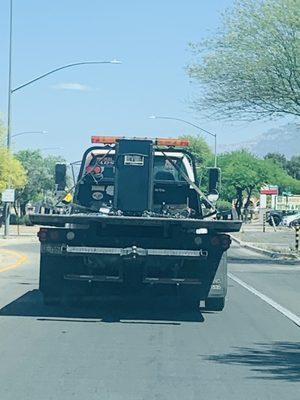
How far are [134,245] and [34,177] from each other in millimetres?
78386

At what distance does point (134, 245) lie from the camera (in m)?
14.7

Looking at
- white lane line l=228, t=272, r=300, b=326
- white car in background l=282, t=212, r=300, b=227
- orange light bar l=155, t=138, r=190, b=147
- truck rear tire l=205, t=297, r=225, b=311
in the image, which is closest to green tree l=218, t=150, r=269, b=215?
white car in background l=282, t=212, r=300, b=227

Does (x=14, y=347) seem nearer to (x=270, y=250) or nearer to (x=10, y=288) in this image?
(x=10, y=288)

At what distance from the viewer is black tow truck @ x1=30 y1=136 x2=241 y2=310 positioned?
571 inches

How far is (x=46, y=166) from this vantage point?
98.9 metres

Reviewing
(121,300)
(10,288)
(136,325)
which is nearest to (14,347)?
(136,325)

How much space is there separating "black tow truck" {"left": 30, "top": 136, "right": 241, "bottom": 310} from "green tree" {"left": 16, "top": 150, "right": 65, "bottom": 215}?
70088 millimetres

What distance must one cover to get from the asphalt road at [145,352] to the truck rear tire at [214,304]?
20 cm

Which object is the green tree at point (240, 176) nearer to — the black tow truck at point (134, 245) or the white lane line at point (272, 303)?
the white lane line at point (272, 303)

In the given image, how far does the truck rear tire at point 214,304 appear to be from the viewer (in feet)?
52.6

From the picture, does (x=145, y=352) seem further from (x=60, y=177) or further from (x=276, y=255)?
(x=276, y=255)

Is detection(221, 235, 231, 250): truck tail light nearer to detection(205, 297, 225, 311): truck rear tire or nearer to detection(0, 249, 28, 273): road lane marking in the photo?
detection(205, 297, 225, 311): truck rear tire

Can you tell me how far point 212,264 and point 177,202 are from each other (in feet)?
7.03

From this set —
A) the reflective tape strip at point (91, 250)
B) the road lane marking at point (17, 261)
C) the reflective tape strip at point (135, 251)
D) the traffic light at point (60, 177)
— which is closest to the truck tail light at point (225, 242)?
the reflective tape strip at point (135, 251)
